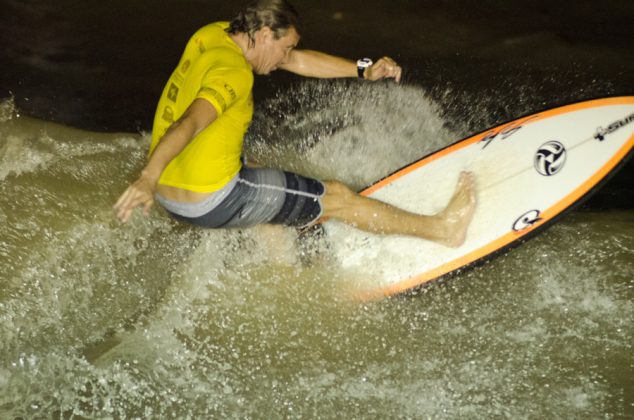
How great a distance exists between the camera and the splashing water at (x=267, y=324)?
→ 10.2ft

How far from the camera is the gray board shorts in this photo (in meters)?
3.19

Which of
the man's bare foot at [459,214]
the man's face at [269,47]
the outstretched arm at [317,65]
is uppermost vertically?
the man's face at [269,47]

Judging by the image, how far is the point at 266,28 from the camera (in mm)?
3104

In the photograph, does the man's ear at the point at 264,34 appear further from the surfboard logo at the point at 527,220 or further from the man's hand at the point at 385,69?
the surfboard logo at the point at 527,220

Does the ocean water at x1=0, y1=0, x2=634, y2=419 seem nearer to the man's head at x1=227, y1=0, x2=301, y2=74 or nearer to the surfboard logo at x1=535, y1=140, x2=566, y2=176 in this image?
the surfboard logo at x1=535, y1=140, x2=566, y2=176

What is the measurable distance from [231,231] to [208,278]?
0.32 m

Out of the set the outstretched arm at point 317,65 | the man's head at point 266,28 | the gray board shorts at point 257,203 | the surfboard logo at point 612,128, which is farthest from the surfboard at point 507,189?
the man's head at point 266,28

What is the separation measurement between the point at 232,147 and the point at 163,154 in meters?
0.54

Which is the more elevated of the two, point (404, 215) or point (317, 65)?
point (317, 65)

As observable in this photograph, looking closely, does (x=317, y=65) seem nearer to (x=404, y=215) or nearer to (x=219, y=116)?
(x=404, y=215)

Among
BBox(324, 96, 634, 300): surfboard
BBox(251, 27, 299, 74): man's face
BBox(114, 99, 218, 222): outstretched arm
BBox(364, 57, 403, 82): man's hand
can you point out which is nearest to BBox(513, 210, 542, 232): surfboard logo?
BBox(324, 96, 634, 300): surfboard

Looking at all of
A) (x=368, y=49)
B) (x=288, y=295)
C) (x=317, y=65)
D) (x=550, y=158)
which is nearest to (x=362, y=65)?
(x=317, y=65)

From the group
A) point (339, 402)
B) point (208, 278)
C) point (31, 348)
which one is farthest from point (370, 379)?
point (31, 348)

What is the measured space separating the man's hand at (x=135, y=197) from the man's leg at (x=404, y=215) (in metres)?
1.09
